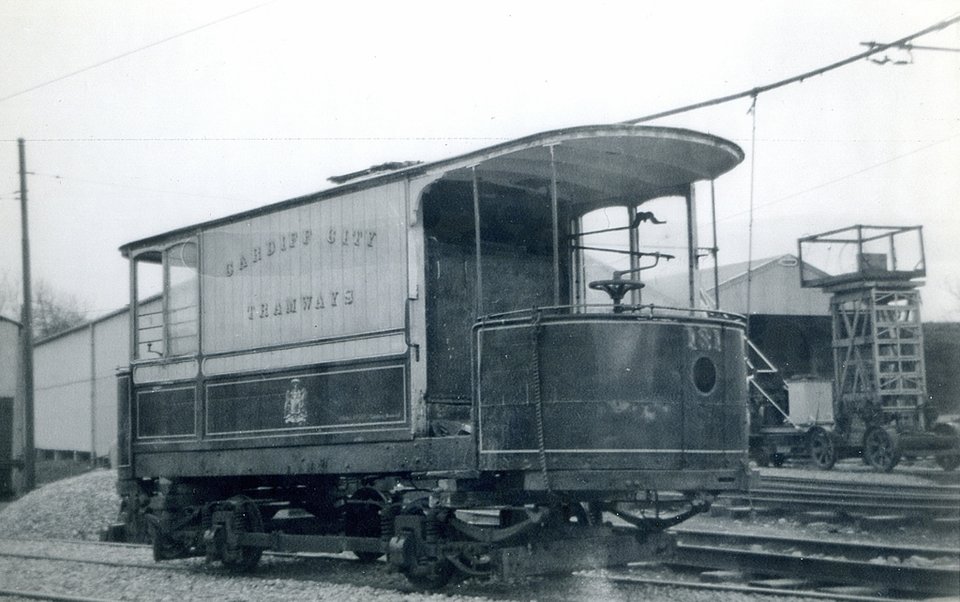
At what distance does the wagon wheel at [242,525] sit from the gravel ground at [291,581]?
0.53 ft

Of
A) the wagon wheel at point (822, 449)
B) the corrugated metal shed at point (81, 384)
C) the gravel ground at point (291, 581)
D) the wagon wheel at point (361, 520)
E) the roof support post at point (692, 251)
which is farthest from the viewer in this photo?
the corrugated metal shed at point (81, 384)

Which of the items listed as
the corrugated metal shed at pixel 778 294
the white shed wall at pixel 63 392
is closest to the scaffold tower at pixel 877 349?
the corrugated metal shed at pixel 778 294

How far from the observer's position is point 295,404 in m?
9.45

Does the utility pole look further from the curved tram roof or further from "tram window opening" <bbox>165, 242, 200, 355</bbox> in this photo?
the curved tram roof

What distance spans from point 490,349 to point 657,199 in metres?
2.18

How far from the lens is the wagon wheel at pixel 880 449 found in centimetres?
2025

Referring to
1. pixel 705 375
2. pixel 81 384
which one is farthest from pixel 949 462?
pixel 81 384

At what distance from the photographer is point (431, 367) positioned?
8508 millimetres

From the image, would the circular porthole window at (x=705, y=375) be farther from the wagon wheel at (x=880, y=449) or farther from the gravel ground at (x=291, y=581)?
the wagon wheel at (x=880, y=449)

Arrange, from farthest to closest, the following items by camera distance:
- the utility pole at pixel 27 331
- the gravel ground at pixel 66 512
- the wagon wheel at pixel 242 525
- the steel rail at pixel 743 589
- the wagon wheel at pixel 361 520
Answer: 1. the utility pole at pixel 27 331
2. the gravel ground at pixel 66 512
3. the wagon wheel at pixel 242 525
4. the wagon wheel at pixel 361 520
5. the steel rail at pixel 743 589

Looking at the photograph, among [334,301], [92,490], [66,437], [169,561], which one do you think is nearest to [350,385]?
[334,301]

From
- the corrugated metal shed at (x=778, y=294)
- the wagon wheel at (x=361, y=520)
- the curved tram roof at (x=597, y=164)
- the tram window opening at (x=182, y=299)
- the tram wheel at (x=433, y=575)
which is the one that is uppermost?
the corrugated metal shed at (x=778, y=294)

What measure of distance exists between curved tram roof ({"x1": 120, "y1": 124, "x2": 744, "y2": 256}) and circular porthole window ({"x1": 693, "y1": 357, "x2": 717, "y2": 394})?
160 cm

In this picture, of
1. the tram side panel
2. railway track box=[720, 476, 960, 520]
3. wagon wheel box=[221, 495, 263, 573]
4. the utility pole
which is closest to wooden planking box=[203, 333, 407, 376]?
the tram side panel
